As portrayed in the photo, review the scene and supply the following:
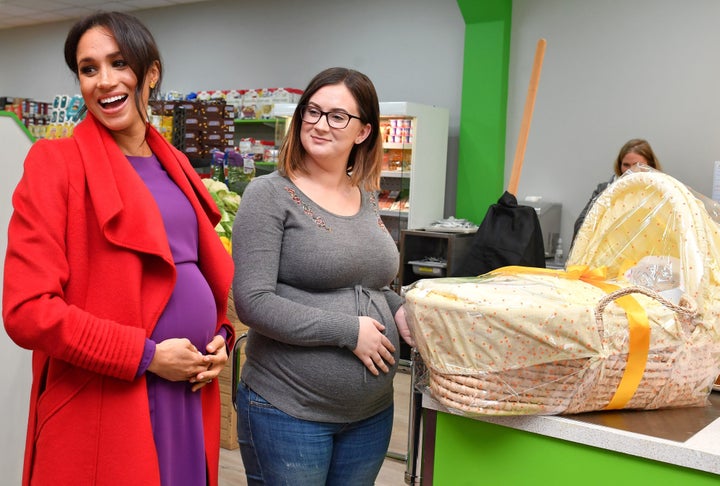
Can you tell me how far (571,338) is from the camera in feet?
4.28

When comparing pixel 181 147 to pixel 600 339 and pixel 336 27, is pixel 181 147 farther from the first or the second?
pixel 600 339

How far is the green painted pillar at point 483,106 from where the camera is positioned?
595cm

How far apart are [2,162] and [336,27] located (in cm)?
546

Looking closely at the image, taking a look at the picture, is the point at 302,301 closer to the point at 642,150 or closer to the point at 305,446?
the point at 305,446

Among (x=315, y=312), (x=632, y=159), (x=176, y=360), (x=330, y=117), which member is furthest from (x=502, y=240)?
(x=632, y=159)

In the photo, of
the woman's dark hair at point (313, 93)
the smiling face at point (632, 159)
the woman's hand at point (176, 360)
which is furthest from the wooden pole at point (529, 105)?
the smiling face at point (632, 159)

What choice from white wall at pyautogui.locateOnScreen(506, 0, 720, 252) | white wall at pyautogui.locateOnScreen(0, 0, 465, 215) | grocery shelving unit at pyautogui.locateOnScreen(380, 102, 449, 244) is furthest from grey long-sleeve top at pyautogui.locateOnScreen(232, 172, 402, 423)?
white wall at pyautogui.locateOnScreen(0, 0, 465, 215)

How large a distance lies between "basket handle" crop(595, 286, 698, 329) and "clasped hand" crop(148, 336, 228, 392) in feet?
2.56

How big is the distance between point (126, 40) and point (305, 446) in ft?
3.12

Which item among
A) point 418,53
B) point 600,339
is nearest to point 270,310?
point 600,339

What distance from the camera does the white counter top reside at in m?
1.27

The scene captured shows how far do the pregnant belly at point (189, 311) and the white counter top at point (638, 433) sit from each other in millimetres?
507

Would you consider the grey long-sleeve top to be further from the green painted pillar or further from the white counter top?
the green painted pillar

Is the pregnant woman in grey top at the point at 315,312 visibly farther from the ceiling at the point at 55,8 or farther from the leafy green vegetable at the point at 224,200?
the ceiling at the point at 55,8
